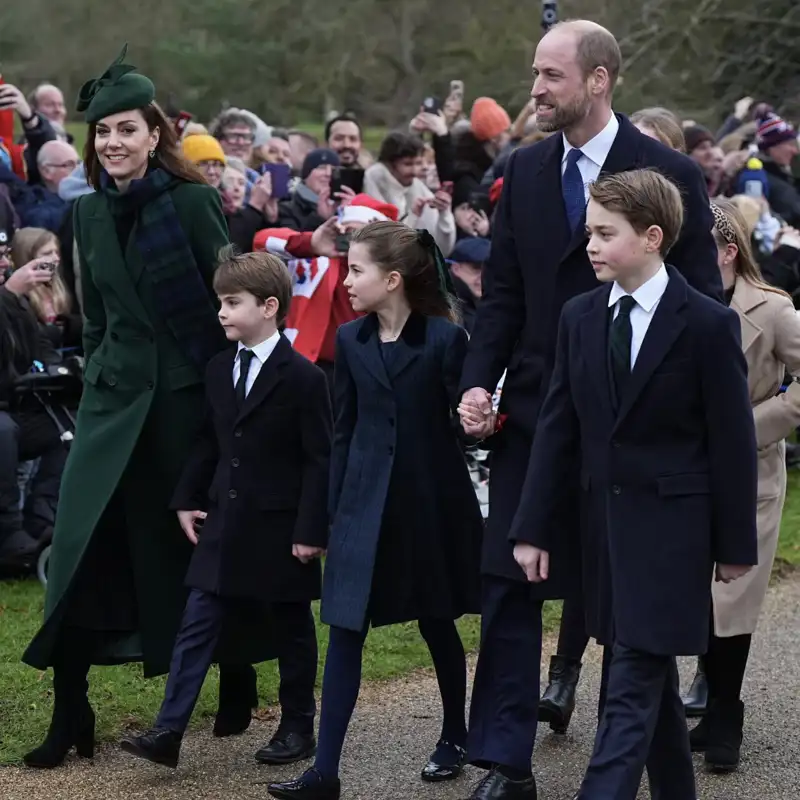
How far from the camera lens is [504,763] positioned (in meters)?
4.62

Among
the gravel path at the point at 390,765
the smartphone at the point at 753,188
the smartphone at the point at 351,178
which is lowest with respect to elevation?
the gravel path at the point at 390,765

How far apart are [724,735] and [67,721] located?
6.65 feet

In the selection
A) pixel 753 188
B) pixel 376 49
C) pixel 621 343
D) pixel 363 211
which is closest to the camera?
pixel 621 343

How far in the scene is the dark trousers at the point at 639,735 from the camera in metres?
4.07

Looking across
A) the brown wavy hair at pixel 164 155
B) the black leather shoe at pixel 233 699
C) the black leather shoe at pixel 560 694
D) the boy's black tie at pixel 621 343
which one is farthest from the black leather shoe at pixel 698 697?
the brown wavy hair at pixel 164 155

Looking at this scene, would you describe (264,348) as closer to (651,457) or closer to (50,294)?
(651,457)

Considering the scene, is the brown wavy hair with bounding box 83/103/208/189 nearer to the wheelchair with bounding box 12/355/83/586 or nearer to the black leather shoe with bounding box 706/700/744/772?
A: the black leather shoe with bounding box 706/700/744/772

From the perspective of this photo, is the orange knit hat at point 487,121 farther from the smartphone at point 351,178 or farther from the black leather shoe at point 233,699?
the black leather shoe at point 233,699

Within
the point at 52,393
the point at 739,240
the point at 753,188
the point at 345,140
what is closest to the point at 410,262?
the point at 739,240

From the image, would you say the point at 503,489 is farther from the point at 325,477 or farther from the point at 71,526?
the point at 71,526

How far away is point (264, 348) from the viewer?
5.13 metres

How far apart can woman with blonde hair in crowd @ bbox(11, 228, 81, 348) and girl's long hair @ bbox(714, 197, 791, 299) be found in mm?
3789

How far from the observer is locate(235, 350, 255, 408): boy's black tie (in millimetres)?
5086

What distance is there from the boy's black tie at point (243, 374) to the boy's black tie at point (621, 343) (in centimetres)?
133
